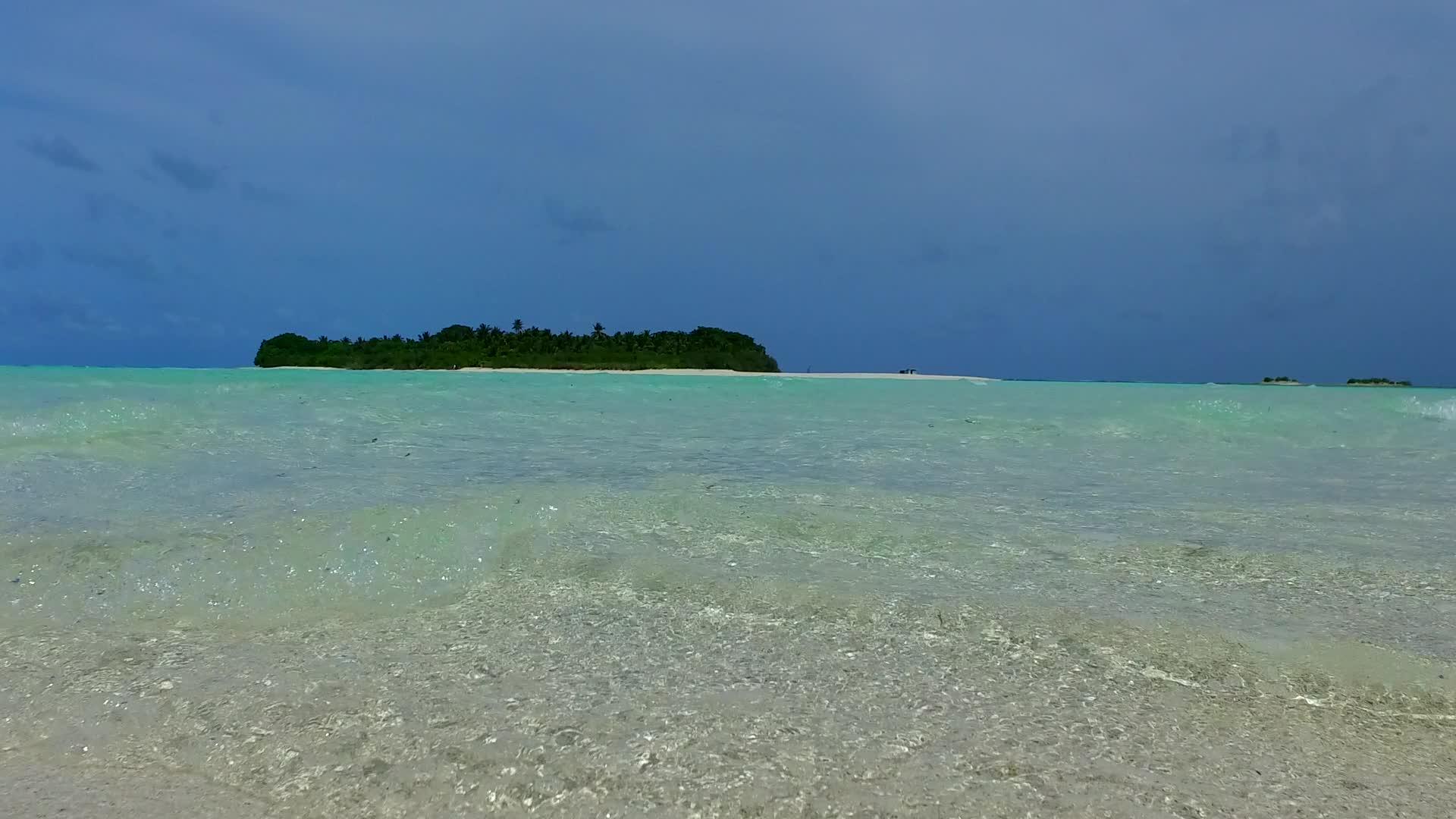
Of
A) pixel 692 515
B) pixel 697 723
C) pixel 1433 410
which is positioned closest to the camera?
pixel 697 723

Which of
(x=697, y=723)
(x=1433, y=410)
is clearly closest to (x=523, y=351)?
(x=1433, y=410)

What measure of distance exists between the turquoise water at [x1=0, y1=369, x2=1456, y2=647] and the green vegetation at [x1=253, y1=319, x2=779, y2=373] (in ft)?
211

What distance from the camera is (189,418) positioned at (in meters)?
10.3

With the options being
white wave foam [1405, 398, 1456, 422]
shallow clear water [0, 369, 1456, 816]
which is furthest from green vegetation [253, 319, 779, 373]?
shallow clear water [0, 369, 1456, 816]

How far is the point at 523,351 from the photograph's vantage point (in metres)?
76.2

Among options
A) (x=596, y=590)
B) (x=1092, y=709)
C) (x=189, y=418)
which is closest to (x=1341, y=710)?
(x=1092, y=709)

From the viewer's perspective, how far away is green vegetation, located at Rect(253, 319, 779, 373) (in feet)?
244

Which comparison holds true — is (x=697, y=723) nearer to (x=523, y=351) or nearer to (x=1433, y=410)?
(x=1433, y=410)

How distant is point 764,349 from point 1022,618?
87.7 metres

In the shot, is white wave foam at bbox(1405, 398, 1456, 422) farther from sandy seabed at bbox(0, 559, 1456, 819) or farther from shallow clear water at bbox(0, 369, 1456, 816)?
sandy seabed at bbox(0, 559, 1456, 819)

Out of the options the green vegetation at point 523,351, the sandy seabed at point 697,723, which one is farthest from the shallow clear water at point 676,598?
the green vegetation at point 523,351

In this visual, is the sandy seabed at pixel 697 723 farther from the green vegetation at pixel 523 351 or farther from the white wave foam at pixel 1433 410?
the green vegetation at pixel 523 351

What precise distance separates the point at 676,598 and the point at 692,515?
1.82 metres

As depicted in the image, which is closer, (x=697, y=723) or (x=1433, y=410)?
(x=697, y=723)
